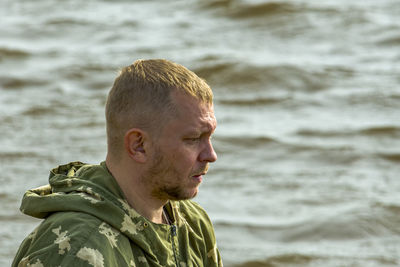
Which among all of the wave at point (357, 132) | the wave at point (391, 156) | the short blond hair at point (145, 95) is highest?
the short blond hair at point (145, 95)

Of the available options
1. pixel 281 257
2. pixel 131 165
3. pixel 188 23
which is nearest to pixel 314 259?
pixel 281 257

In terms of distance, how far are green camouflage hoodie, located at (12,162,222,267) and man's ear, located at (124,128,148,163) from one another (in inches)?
4.1

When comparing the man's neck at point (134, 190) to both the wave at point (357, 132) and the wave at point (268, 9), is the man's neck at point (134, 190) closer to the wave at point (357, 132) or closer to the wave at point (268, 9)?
the wave at point (357, 132)

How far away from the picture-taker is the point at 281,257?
5.73 metres

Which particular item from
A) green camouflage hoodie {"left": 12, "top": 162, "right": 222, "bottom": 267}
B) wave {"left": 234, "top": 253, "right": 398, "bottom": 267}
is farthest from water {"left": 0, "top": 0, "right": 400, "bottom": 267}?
green camouflage hoodie {"left": 12, "top": 162, "right": 222, "bottom": 267}

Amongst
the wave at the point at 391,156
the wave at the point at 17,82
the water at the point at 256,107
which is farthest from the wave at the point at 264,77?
the wave at the point at 391,156

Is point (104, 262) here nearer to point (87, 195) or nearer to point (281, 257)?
point (87, 195)

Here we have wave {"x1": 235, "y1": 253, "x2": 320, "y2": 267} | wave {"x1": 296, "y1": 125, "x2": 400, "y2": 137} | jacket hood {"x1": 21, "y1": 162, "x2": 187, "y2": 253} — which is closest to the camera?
jacket hood {"x1": 21, "y1": 162, "x2": 187, "y2": 253}

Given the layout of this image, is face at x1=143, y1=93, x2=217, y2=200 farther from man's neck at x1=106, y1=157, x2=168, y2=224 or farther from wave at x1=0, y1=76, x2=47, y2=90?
wave at x1=0, y1=76, x2=47, y2=90

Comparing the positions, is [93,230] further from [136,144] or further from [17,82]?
[17,82]

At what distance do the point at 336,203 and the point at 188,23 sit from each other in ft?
18.1

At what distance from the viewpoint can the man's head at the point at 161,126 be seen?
8.93 feet

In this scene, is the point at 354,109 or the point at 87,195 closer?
the point at 87,195

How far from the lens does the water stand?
6.17 meters
